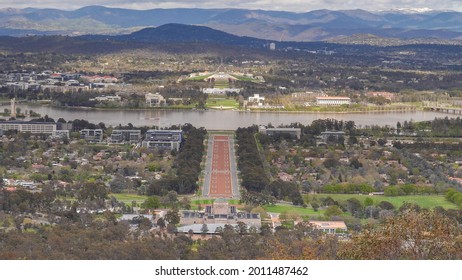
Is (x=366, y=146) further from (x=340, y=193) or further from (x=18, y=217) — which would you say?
(x=18, y=217)

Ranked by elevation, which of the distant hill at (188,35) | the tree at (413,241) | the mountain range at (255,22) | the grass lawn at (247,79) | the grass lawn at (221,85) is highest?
the mountain range at (255,22)

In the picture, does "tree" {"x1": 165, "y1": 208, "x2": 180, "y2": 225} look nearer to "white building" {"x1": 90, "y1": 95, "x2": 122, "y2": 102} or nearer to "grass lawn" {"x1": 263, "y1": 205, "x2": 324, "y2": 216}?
"grass lawn" {"x1": 263, "y1": 205, "x2": 324, "y2": 216}

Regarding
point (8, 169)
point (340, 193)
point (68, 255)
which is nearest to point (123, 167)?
point (8, 169)

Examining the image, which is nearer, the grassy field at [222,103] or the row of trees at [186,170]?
the row of trees at [186,170]

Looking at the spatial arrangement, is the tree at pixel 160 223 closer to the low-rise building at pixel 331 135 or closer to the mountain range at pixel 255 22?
the low-rise building at pixel 331 135

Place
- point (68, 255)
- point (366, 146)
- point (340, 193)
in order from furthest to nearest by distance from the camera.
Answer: point (366, 146) < point (340, 193) < point (68, 255)

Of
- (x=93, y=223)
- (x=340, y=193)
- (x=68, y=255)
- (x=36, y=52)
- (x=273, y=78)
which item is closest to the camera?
(x=68, y=255)

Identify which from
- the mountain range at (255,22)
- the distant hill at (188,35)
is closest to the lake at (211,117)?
the distant hill at (188,35)
